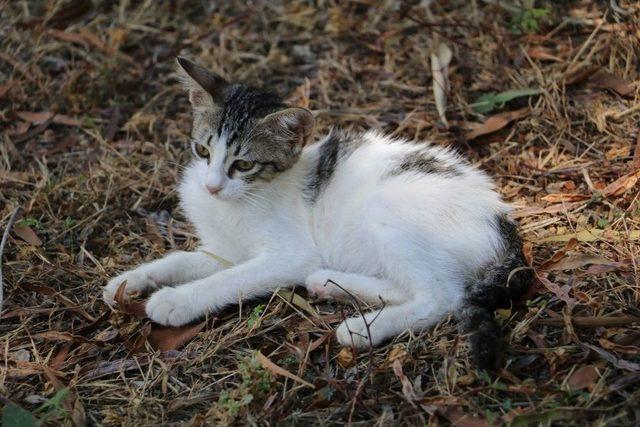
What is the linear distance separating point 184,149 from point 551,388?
302 centimetres

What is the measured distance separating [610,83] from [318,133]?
6.59 ft

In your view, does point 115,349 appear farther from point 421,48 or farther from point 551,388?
point 421,48

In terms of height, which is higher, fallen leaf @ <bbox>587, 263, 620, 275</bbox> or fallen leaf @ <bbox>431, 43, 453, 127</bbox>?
fallen leaf @ <bbox>431, 43, 453, 127</bbox>

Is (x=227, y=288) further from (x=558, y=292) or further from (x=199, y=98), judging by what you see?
(x=558, y=292)

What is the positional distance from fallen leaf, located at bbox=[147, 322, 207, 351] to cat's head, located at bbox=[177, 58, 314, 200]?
70 cm

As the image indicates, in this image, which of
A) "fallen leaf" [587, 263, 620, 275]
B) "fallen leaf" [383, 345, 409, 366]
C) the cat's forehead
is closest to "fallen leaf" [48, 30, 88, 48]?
the cat's forehead

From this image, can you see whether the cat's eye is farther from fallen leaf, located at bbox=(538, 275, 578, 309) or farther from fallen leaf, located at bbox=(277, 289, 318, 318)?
fallen leaf, located at bbox=(538, 275, 578, 309)

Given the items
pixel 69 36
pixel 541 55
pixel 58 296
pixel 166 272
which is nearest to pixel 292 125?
pixel 166 272

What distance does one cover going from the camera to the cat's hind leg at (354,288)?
3566 millimetres

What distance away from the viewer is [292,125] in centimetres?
372

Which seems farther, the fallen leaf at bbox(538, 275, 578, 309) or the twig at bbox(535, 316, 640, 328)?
the fallen leaf at bbox(538, 275, 578, 309)

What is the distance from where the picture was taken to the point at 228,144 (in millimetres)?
3699

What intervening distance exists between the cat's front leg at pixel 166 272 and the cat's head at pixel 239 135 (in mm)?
484

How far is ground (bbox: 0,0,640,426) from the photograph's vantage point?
3014mm
